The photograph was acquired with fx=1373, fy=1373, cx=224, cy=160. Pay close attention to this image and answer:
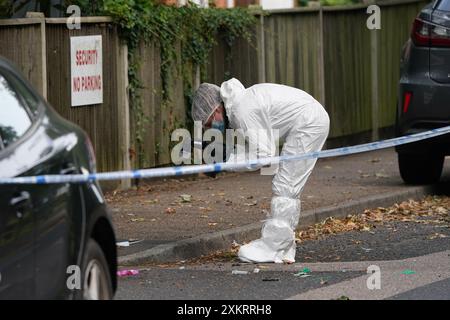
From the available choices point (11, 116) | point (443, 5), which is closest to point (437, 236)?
point (443, 5)

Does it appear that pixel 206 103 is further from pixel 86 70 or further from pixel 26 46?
pixel 86 70

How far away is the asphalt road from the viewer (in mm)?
8281

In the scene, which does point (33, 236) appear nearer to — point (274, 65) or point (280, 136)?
point (280, 136)

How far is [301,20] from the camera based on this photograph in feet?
55.1

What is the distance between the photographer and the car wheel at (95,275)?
251 inches

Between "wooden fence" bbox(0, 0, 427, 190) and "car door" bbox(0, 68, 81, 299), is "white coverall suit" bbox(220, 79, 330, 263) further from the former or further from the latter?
"wooden fence" bbox(0, 0, 427, 190)

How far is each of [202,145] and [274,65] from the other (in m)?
7.02

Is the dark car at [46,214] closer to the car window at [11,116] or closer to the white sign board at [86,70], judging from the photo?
the car window at [11,116]

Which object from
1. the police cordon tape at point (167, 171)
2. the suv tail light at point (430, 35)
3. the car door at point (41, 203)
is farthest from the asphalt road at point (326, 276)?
the suv tail light at point (430, 35)

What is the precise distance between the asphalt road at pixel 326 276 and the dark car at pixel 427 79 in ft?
6.69

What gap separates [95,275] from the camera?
6.52m

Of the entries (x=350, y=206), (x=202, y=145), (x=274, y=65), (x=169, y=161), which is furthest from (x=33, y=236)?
(x=274, y=65)
